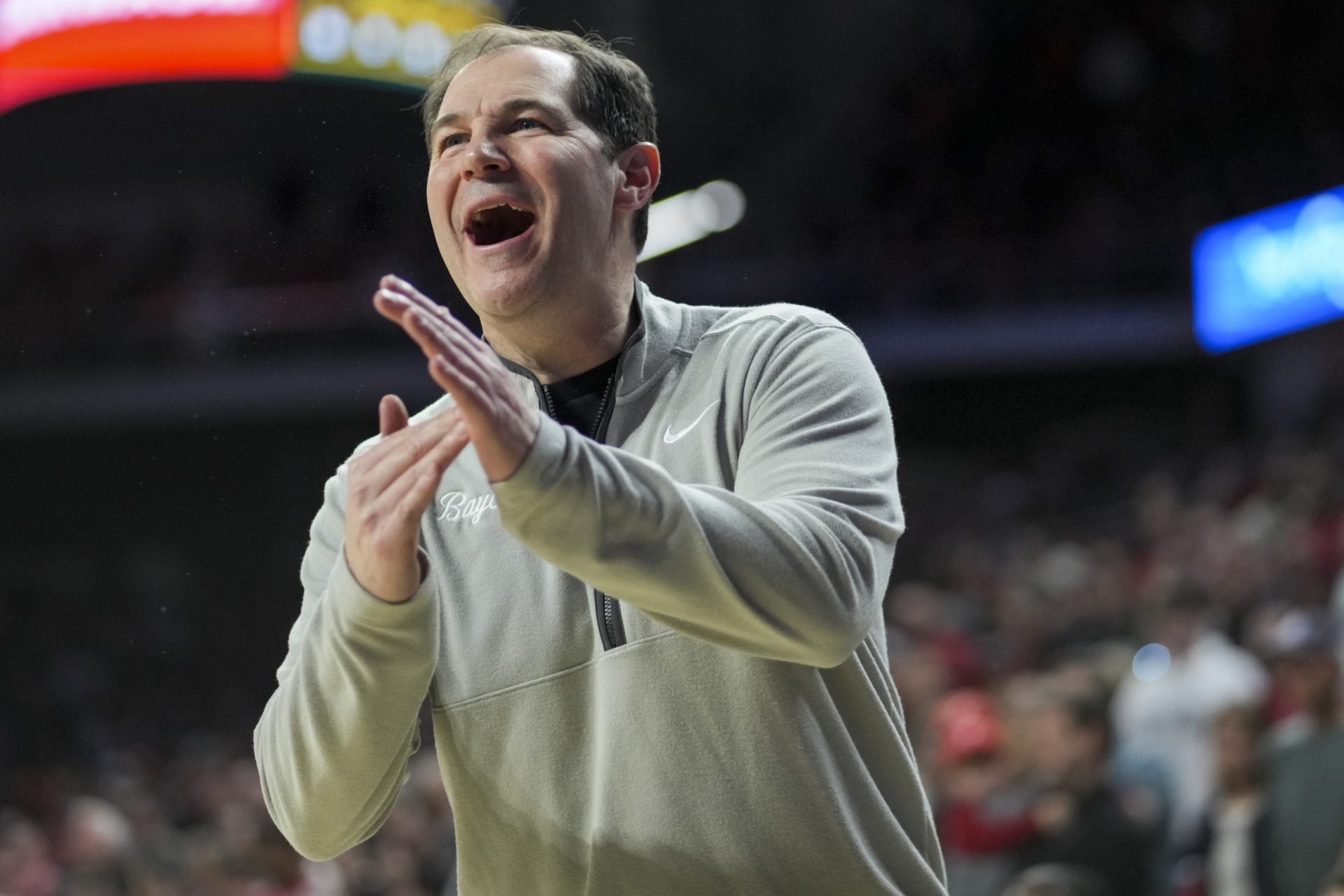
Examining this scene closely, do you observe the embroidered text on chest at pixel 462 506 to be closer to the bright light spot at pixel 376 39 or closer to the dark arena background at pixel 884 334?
the dark arena background at pixel 884 334

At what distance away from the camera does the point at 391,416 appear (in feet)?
4.35

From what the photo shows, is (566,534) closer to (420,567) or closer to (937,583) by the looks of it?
(420,567)

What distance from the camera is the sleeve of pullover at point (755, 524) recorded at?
→ 3.78ft

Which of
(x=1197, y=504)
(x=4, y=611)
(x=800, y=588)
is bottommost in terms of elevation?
(x=4, y=611)

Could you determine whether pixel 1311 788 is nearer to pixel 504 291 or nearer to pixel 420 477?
pixel 504 291

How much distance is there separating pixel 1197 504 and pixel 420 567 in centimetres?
835

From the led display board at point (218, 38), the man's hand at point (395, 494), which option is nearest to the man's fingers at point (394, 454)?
the man's hand at point (395, 494)

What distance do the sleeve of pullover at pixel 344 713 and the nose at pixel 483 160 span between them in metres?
0.33

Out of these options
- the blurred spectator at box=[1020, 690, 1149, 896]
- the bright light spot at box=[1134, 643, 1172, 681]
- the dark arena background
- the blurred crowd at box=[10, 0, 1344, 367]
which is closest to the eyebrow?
the blurred spectator at box=[1020, 690, 1149, 896]

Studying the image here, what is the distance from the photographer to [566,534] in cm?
115

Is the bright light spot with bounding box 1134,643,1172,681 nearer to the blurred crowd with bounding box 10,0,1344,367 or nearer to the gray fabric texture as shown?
the gray fabric texture

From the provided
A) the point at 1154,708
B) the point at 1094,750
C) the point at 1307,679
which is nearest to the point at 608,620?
the point at 1094,750

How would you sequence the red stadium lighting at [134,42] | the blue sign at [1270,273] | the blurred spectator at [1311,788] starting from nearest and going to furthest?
the blurred spectator at [1311,788], the red stadium lighting at [134,42], the blue sign at [1270,273]

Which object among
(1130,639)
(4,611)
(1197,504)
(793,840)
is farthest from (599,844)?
(4,611)
